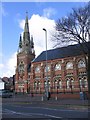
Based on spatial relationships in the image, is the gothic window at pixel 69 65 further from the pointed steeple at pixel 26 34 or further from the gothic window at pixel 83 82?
the pointed steeple at pixel 26 34

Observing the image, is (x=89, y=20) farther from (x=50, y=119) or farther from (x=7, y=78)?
(x=7, y=78)

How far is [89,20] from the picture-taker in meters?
37.5

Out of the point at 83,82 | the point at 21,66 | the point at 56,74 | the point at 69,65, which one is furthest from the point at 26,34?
the point at 83,82

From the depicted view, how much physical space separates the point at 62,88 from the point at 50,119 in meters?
57.3

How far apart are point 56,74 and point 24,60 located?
933 inches

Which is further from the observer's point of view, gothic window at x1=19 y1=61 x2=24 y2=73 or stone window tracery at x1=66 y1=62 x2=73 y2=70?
gothic window at x1=19 y1=61 x2=24 y2=73

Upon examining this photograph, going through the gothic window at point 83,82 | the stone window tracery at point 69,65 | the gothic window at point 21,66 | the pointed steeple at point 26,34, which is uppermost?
the pointed steeple at point 26,34

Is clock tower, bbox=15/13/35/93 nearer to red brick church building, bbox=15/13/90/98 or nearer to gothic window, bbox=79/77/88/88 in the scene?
red brick church building, bbox=15/13/90/98

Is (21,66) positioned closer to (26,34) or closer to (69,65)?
(26,34)

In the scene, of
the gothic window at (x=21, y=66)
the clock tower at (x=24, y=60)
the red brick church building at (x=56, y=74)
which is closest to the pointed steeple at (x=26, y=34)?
the clock tower at (x=24, y=60)

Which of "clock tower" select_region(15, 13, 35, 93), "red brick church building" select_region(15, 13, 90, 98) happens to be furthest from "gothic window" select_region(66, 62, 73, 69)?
"clock tower" select_region(15, 13, 35, 93)

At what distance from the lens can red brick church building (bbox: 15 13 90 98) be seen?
2603 inches

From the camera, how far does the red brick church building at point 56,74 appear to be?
66125 mm

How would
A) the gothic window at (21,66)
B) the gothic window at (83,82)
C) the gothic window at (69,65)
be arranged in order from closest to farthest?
the gothic window at (83,82), the gothic window at (69,65), the gothic window at (21,66)
